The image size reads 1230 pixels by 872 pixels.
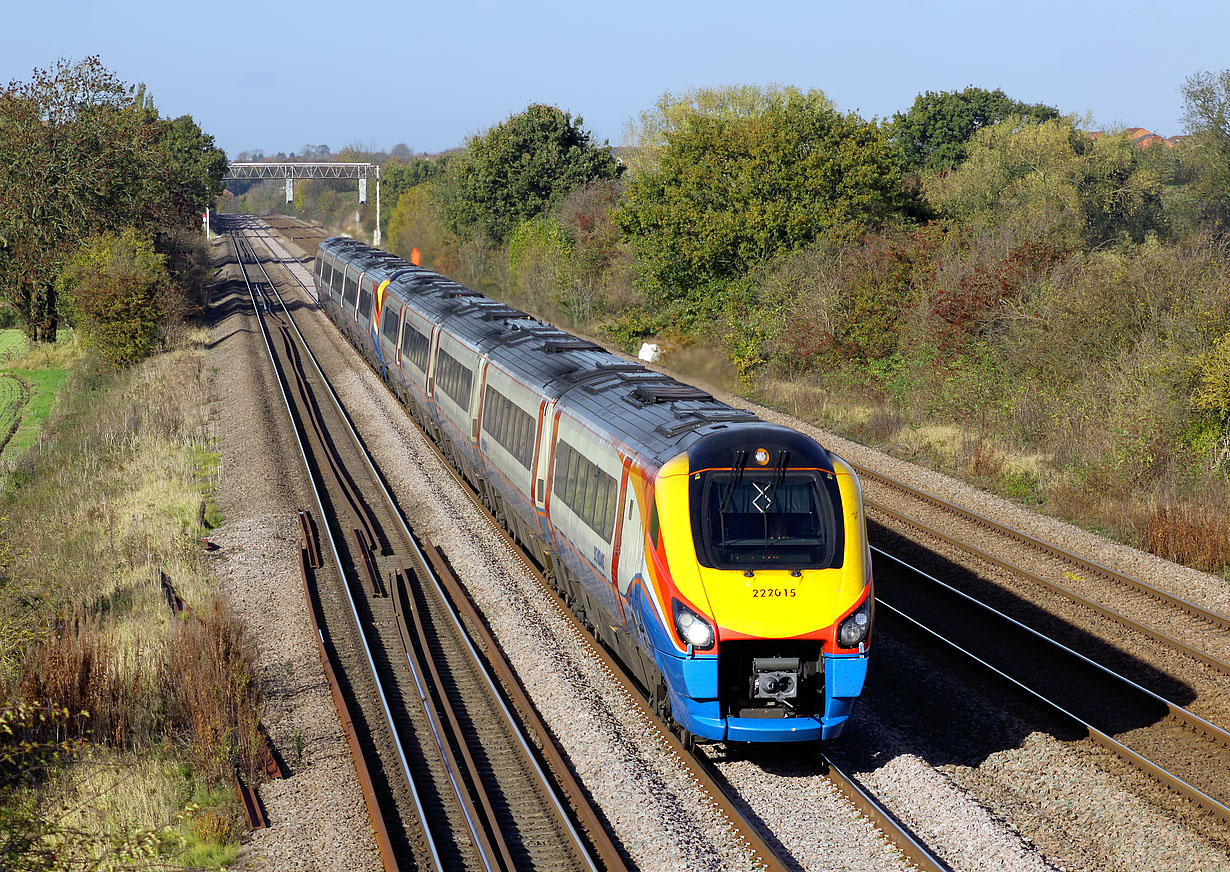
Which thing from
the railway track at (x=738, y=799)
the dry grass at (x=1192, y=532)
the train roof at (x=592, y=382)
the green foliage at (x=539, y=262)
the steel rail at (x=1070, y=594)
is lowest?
the railway track at (x=738, y=799)

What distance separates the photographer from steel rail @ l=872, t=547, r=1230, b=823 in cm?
988

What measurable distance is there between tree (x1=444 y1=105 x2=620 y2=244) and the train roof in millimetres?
30271

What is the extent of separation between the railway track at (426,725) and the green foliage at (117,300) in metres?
20.3

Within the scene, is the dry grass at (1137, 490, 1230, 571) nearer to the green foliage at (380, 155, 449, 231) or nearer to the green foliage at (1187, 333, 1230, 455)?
the green foliage at (1187, 333, 1230, 455)

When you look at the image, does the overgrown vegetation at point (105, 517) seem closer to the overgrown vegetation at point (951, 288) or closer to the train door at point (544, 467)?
the train door at point (544, 467)

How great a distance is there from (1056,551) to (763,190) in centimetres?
1838

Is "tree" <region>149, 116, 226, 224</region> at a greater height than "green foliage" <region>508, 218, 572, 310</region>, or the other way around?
"tree" <region>149, 116, 226, 224</region>

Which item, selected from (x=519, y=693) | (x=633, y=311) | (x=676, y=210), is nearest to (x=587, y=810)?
(x=519, y=693)

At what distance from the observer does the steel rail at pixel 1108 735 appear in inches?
389

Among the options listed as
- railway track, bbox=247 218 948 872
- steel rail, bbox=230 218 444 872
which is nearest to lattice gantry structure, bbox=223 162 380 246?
steel rail, bbox=230 218 444 872

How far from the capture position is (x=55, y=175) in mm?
40094

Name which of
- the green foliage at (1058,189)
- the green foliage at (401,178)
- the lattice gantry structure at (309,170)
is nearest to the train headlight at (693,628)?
the green foliage at (1058,189)

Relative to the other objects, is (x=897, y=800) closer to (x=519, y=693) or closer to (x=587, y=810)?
(x=587, y=810)

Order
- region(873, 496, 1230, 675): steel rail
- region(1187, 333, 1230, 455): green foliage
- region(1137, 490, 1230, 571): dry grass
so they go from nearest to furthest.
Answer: region(873, 496, 1230, 675): steel rail
region(1137, 490, 1230, 571): dry grass
region(1187, 333, 1230, 455): green foliage
